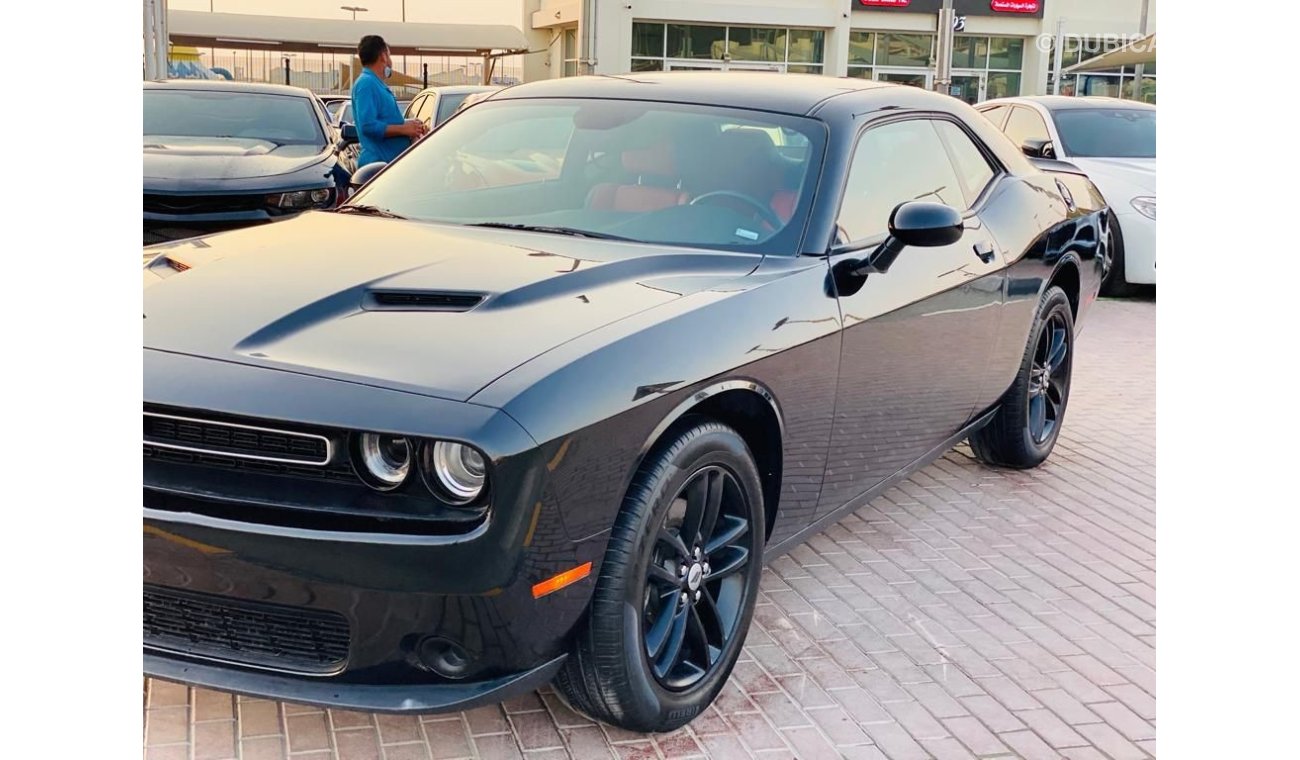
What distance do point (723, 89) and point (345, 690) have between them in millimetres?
2499

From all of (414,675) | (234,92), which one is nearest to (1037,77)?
(234,92)

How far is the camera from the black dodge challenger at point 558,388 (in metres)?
2.49

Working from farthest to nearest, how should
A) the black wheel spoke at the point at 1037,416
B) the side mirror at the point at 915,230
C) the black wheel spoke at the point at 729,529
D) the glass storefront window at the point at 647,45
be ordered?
the glass storefront window at the point at 647,45 → the black wheel spoke at the point at 1037,416 → the side mirror at the point at 915,230 → the black wheel spoke at the point at 729,529

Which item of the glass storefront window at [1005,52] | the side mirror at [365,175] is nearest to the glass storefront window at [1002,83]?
the glass storefront window at [1005,52]

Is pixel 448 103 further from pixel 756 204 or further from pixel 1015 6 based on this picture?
pixel 1015 6

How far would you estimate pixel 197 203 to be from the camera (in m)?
8.00

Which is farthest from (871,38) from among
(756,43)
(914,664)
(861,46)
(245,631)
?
(245,631)

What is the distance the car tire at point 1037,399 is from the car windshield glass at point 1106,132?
549 cm

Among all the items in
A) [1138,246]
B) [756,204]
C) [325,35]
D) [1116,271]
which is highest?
[325,35]

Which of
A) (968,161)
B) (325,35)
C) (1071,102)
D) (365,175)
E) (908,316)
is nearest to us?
(908,316)

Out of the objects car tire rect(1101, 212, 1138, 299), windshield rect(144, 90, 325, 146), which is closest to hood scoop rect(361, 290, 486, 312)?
windshield rect(144, 90, 325, 146)

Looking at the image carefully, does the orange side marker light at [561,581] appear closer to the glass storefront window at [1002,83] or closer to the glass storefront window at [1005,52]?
the glass storefront window at [1002,83]
